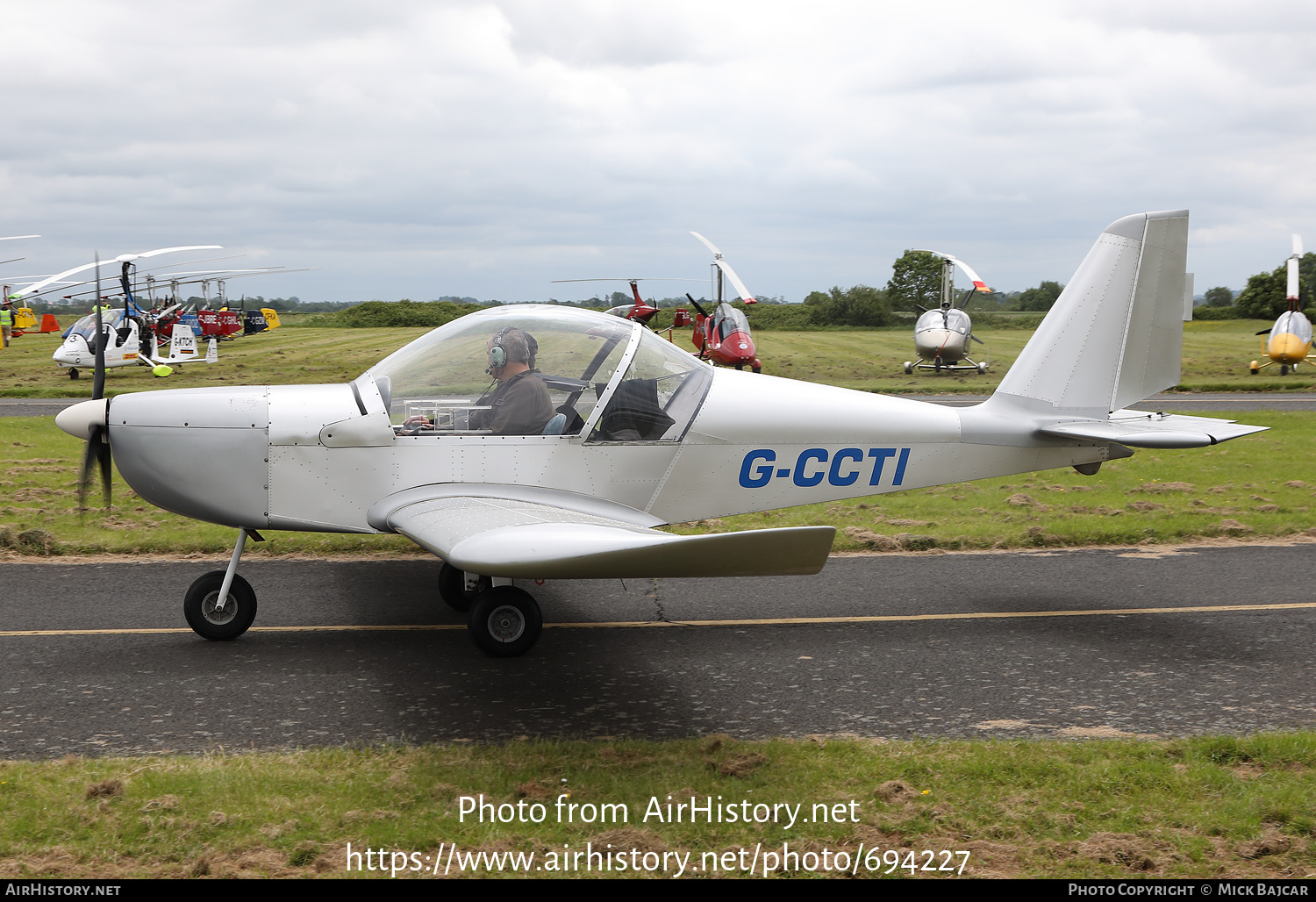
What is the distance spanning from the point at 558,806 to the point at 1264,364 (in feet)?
112

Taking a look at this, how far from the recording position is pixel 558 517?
5598 mm

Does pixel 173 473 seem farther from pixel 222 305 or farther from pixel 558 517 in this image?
pixel 222 305

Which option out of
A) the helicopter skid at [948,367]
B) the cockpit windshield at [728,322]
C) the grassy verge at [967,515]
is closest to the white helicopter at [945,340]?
the helicopter skid at [948,367]

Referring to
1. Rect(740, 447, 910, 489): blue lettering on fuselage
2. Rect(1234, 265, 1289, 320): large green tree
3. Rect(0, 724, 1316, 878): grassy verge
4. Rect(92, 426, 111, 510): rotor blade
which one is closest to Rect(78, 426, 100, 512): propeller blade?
Rect(92, 426, 111, 510): rotor blade

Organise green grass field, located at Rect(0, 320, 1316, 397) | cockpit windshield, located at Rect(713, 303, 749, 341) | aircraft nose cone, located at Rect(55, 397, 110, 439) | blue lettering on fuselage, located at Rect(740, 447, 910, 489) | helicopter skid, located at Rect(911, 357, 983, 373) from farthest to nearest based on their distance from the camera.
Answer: helicopter skid, located at Rect(911, 357, 983, 373)
cockpit windshield, located at Rect(713, 303, 749, 341)
green grass field, located at Rect(0, 320, 1316, 397)
blue lettering on fuselage, located at Rect(740, 447, 910, 489)
aircraft nose cone, located at Rect(55, 397, 110, 439)

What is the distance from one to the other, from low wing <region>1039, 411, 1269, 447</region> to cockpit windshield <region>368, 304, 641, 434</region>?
3323mm

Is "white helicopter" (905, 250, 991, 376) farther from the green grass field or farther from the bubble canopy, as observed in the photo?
the bubble canopy

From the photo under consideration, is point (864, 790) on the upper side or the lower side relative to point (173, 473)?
lower

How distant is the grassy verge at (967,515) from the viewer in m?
8.88

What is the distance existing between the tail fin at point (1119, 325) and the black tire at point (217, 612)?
556cm

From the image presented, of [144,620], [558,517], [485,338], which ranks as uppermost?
[485,338]

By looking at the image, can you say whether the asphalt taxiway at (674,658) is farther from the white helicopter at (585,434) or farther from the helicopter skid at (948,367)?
A: the helicopter skid at (948,367)

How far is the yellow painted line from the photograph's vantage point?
21.0 ft
